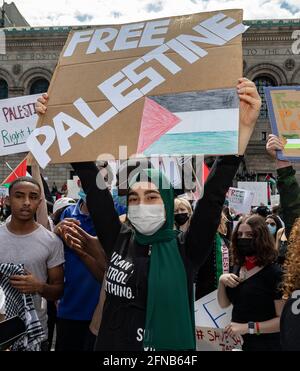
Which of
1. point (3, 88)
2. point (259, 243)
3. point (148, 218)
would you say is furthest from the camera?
point (3, 88)

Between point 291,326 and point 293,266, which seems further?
point 293,266

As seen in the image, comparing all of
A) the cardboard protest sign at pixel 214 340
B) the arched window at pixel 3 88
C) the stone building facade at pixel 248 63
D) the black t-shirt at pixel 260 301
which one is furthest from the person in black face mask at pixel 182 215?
the arched window at pixel 3 88

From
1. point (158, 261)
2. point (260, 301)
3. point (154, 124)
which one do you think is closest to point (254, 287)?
point (260, 301)

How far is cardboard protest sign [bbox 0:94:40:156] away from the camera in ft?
16.5

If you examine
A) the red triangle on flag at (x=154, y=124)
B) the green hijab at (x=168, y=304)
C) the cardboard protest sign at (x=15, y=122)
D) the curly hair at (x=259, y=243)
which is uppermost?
the cardboard protest sign at (x=15, y=122)

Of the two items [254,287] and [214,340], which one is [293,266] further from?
[214,340]

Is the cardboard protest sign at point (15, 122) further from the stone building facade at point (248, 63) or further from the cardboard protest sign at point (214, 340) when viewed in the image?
the stone building facade at point (248, 63)

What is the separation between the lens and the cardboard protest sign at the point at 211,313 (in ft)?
12.7

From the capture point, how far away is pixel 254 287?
132 inches

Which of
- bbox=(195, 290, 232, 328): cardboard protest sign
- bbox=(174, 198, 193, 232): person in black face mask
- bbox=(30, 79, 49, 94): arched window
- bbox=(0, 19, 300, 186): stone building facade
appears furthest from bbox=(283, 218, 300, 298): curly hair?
bbox=(30, 79, 49, 94): arched window

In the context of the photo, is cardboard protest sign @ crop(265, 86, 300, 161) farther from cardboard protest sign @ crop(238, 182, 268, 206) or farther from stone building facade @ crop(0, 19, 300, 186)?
stone building facade @ crop(0, 19, 300, 186)

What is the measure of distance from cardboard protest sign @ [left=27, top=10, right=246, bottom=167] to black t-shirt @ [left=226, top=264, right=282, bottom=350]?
1229mm

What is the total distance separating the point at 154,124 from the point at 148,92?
0.24 meters

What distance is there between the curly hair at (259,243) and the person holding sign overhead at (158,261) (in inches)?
38.9
